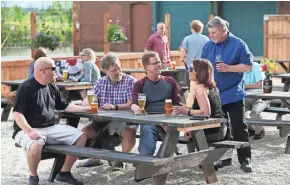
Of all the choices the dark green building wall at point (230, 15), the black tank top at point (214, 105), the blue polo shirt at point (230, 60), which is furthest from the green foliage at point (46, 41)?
the dark green building wall at point (230, 15)

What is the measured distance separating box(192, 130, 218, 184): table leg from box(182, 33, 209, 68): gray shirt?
6.23 metres

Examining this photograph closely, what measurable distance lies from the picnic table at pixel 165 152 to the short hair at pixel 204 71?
0.38 m

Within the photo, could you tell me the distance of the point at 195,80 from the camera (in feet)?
23.6

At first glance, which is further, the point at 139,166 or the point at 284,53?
the point at 284,53

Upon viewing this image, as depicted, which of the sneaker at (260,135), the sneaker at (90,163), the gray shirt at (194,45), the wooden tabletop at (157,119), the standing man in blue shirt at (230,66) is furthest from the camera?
the gray shirt at (194,45)

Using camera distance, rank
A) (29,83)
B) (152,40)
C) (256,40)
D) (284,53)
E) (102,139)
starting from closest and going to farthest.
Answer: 1. (29,83)
2. (102,139)
3. (152,40)
4. (284,53)
5. (256,40)

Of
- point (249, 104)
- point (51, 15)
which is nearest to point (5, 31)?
point (51, 15)

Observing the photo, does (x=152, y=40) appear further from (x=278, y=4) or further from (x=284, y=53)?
(x=278, y=4)

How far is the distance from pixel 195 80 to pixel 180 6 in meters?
24.2

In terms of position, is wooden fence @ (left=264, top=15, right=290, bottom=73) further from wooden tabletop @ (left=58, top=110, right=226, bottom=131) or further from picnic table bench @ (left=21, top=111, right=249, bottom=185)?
wooden tabletop @ (left=58, top=110, right=226, bottom=131)

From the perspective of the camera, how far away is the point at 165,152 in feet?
22.0

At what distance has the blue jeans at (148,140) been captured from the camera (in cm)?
705

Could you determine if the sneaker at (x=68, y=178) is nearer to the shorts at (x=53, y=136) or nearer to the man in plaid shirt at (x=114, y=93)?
the shorts at (x=53, y=136)

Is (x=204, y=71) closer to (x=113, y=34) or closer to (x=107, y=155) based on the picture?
(x=107, y=155)
